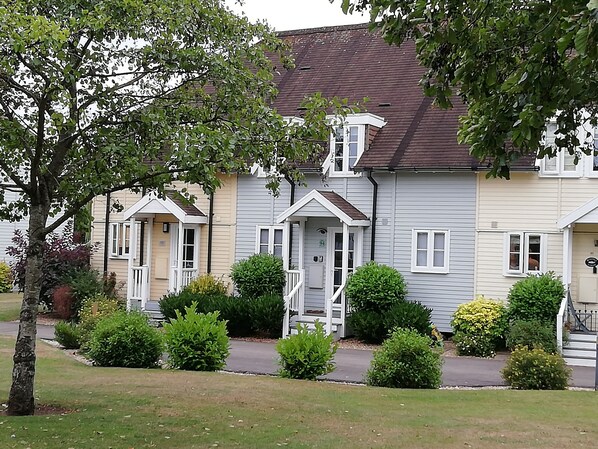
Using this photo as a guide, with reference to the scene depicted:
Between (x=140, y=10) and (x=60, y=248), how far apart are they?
18.5 meters

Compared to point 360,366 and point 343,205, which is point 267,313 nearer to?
point 343,205

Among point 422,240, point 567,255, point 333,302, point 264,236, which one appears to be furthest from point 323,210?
point 567,255

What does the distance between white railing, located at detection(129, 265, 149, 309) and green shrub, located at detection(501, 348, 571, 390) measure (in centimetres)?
1426

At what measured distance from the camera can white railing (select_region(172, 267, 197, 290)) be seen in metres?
26.6

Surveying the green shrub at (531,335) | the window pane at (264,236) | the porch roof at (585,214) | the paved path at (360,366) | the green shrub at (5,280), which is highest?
the porch roof at (585,214)

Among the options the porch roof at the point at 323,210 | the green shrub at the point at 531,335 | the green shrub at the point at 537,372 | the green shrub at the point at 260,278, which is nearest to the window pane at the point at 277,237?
the green shrub at the point at 260,278

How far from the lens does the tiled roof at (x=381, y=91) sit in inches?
949

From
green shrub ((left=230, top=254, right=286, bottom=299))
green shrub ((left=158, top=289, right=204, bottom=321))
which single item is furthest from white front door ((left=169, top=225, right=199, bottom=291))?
green shrub ((left=230, top=254, right=286, bottom=299))

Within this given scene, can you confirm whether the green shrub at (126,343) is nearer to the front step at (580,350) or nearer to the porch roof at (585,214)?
the front step at (580,350)

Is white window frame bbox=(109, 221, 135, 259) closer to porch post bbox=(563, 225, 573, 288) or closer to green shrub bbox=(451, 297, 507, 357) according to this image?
green shrub bbox=(451, 297, 507, 357)

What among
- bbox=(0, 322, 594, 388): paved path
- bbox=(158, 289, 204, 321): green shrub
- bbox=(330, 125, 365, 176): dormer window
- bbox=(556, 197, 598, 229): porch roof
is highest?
bbox=(330, 125, 365, 176): dormer window

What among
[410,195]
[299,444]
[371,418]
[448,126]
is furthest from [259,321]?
[299,444]

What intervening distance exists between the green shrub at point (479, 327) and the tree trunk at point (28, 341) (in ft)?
40.9

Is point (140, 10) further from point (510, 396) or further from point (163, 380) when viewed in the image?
point (510, 396)
